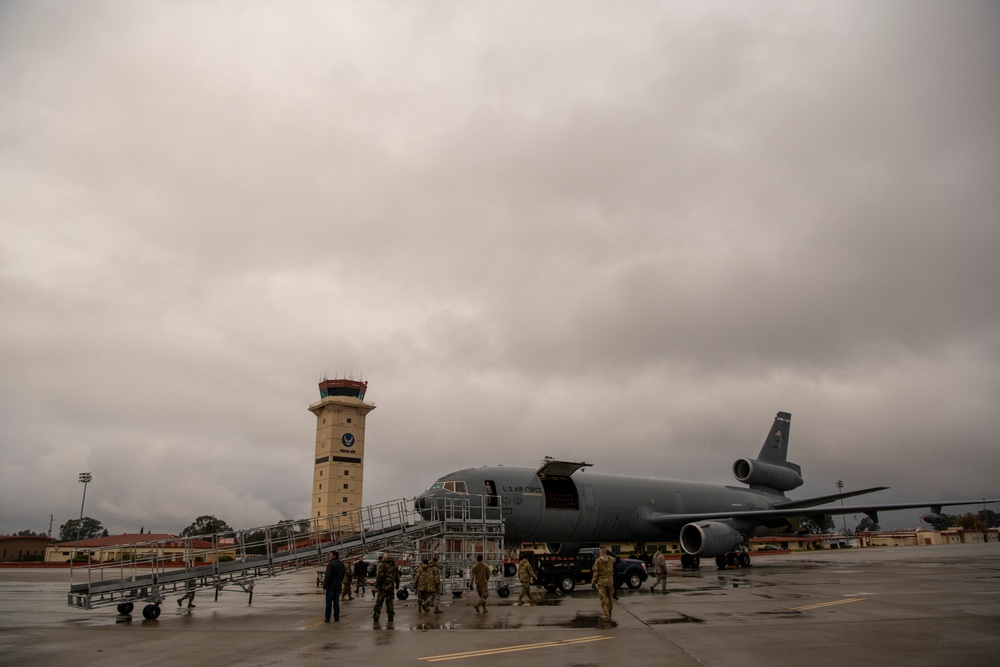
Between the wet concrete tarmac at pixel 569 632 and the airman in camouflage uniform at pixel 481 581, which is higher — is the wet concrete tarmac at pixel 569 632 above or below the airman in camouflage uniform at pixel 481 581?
below

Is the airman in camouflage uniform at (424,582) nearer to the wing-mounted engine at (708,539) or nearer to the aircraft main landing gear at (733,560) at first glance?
Result: the wing-mounted engine at (708,539)

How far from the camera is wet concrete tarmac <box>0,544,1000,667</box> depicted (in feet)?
32.2

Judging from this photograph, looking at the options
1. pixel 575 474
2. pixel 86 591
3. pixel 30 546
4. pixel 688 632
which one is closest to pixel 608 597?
pixel 688 632

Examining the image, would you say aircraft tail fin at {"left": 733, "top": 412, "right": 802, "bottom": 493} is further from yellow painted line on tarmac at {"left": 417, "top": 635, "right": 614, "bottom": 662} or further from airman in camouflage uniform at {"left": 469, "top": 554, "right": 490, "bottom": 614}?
yellow painted line on tarmac at {"left": 417, "top": 635, "right": 614, "bottom": 662}

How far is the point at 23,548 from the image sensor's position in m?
99.1

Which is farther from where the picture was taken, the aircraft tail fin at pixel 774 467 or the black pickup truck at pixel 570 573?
the aircraft tail fin at pixel 774 467

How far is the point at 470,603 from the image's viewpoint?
19000mm

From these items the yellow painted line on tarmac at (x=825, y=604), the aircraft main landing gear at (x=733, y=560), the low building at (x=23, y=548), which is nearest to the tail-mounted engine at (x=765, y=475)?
the aircraft main landing gear at (x=733, y=560)

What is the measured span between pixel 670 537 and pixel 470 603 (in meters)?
16.3

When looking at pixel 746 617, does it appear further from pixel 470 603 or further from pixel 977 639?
pixel 470 603

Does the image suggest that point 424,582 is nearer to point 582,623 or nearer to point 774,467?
point 582,623

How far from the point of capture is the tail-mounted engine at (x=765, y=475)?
134 ft

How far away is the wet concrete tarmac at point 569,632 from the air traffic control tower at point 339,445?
9974cm

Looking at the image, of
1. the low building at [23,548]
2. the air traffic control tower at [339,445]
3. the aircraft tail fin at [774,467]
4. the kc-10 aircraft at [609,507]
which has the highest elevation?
the air traffic control tower at [339,445]
